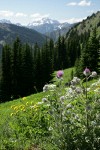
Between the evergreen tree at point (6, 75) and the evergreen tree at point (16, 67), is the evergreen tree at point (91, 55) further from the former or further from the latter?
the evergreen tree at point (6, 75)

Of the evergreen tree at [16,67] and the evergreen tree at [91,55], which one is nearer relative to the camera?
the evergreen tree at [91,55]

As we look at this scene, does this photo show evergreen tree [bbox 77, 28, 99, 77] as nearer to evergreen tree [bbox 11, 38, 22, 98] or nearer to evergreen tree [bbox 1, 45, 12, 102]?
evergreen tree [bbox 11, 38, 22, 98]

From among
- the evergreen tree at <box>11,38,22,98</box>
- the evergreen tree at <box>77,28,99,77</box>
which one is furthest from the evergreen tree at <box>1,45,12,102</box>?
the evergreen tree at <box>77,28,99,77</box>

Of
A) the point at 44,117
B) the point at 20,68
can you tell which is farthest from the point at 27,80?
the point at 44,117

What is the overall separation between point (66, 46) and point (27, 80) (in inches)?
2666

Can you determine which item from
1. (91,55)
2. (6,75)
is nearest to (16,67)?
(6,75)

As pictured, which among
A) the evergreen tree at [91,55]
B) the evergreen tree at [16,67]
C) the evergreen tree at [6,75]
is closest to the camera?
the evergreen tree at [91,55]

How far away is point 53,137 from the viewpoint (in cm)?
666

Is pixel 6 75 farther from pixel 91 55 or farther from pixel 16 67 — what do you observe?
pixel 91 55

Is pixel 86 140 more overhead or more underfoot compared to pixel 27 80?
more overhead

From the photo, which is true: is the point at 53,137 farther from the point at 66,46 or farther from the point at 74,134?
the point at 66,46

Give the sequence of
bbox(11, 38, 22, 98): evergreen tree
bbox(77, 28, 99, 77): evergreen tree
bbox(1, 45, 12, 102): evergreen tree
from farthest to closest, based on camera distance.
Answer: bbox(11, 38, 22, 98): evergreen tree < bbox(1, 45, 12, 102): evergreen tree < bbox(77, 28, 99, 77): evergreen tree

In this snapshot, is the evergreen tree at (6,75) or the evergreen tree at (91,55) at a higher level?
the evergreen tree at (91,55)

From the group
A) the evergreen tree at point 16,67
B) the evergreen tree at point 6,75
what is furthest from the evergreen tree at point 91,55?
the evergreen tree at point 6,75
